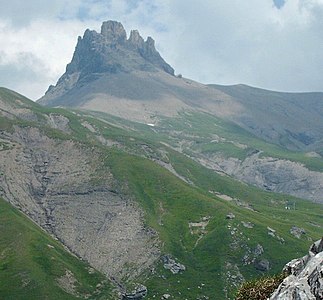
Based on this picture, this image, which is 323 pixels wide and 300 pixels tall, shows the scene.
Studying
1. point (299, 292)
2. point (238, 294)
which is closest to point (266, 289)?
point (238, 294)

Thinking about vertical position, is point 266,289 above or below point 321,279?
below

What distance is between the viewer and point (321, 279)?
3422cm

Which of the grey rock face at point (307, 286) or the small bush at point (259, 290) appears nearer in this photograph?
the grey rock face at point (307, 286)

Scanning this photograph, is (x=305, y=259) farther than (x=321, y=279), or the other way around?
(x=305, y=259)

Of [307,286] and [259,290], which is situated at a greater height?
[307,286]

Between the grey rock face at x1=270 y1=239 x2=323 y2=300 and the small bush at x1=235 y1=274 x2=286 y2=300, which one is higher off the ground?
the grey rock face at x1=270 y1=239 x2=323 y2=300

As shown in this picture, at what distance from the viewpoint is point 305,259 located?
4575 cm

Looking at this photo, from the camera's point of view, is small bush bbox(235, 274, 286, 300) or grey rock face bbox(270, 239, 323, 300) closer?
grey rock face bbox(270, 239, 323, 300)

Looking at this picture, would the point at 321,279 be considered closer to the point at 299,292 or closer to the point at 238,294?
the point at 299,292

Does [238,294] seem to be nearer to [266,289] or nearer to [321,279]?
[266,289]

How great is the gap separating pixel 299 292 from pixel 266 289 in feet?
33.8

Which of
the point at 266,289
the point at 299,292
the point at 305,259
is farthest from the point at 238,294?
the point at 299,292

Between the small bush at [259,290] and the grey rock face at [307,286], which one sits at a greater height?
the grey rock face at [307,286]

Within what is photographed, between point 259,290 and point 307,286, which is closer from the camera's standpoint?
point 307,286
